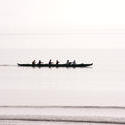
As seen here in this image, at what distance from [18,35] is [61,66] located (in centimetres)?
20

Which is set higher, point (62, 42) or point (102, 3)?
point (102, 3)

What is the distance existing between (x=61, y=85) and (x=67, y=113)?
4.4 inches

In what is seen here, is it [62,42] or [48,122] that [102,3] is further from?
[48,122]

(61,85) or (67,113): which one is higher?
(61,85)

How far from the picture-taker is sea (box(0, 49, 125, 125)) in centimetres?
107

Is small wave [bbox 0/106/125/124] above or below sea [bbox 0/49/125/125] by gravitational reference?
below

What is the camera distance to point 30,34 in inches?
44.3

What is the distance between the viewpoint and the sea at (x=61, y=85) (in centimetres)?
107

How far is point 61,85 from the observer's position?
1.10 meters

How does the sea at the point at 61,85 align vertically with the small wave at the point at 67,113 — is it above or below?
above

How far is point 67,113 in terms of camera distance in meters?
1.04

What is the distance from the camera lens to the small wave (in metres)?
1.00

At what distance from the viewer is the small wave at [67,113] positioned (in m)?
1.00

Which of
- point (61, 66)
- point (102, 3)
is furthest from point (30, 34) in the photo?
point (102, 3)
